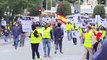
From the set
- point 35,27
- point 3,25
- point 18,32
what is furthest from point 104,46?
point 3,25

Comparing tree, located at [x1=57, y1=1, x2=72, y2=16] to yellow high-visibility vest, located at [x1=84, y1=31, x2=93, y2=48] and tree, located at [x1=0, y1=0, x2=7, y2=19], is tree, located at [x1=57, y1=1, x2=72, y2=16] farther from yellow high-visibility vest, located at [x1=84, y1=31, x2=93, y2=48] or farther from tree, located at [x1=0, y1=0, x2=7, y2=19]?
yellow high-visibility vest, located at [x1=84, y1=31, x2=93, y2=48]

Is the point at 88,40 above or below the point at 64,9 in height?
above

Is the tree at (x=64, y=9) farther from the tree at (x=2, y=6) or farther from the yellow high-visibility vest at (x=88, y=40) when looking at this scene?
the yellow high-visibility vest at (x=88, y=40)

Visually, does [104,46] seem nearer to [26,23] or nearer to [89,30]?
[89,30]

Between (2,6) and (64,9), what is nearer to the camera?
(2,6)

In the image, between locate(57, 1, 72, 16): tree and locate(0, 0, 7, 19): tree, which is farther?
locate(57, 1, 72, 16): tree

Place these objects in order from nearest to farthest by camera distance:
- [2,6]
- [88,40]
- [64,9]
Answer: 1. [88,40]
2. [2,6]
3. [64,9]

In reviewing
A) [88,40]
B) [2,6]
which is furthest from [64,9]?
[88,40]

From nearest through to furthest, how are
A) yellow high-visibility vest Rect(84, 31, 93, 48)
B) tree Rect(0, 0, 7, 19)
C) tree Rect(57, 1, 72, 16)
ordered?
yellow high-visibility vest Rect(84, 31, 93, 48) < tree Rect(0, 0, 7, 19) < tree Rect(57, 1, 72, 16)

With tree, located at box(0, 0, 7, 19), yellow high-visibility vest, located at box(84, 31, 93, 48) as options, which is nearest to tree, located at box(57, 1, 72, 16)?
tree, located at box(0, 0, 7, 19)

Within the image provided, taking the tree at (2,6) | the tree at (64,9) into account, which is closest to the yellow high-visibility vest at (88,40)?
the tree at (2,6)

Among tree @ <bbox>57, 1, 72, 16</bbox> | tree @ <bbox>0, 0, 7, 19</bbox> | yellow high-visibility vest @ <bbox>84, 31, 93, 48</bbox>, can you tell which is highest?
yellow high-visibility vest @ <bbox>84, 31, 93, 48</bbox>

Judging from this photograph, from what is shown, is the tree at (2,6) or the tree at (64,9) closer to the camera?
the tree at (2,6)

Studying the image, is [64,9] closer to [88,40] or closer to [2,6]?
[2,6]
